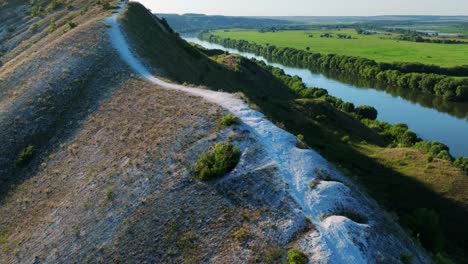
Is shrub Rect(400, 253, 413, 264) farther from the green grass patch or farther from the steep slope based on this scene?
the steep slope

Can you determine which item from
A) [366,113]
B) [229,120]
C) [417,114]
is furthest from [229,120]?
[417,114]

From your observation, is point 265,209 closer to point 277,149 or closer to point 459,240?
point 277,149

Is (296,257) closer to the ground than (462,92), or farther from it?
farther from it

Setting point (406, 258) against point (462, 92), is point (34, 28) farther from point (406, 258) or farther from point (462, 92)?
point (462, 92)

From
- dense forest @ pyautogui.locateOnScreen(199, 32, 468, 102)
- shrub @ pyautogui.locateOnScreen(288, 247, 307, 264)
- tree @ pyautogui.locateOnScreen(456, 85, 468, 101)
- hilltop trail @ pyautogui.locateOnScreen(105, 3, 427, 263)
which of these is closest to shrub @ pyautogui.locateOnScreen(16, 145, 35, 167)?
hilltop trail @ pyautogui.locateOnScreen(105, 3, 427, 263)

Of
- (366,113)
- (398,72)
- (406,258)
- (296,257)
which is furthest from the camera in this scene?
(398,72)

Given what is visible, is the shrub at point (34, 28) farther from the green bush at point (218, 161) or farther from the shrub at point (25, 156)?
the green bush at point (218, 161)

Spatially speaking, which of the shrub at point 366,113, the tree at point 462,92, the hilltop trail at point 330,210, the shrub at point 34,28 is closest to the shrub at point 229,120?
the hilltop trail at point 330,210
